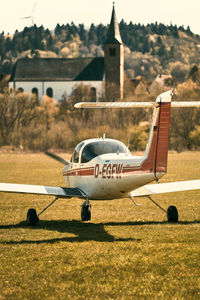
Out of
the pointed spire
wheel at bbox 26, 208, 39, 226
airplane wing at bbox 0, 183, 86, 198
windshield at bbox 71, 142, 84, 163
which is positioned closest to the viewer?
airplane wing at bbox 0, 183, 86, 198

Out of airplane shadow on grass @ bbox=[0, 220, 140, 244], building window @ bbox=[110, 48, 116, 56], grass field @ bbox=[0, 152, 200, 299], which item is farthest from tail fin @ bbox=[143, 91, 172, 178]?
building window @ bbox=[110, 48, 116, 56]

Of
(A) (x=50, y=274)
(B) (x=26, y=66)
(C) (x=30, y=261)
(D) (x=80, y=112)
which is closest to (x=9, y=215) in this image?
(C) (x=30, y=261)

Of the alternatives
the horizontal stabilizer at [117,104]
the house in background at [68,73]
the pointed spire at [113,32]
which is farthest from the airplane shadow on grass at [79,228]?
the house in background at [68,73]

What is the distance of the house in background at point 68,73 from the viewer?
463 ft

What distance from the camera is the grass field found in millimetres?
7625

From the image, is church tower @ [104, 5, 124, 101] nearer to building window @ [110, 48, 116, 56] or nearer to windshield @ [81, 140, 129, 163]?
building window @ [110, 48, 116, 56]

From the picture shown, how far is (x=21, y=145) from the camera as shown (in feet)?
225

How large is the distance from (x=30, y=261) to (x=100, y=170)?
392 cm

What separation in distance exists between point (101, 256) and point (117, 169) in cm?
272

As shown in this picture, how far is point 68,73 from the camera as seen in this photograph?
500 feet

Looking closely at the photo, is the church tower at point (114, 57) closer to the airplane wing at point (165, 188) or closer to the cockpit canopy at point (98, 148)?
the airplane wing at point (165, 188)

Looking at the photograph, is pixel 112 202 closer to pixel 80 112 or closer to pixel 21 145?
pixel 21 145

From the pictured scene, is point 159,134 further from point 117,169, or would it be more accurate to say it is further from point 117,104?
→ point 117,169

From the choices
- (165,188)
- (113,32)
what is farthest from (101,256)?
(113,32)
